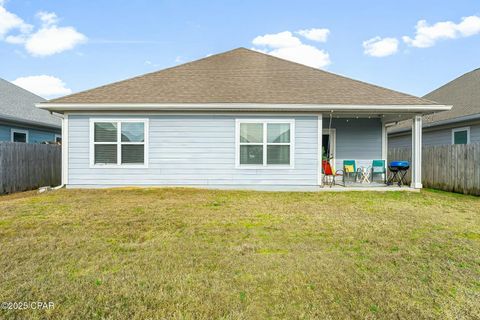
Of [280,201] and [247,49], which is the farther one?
[247,49]

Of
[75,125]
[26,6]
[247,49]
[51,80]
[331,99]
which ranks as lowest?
[75,125]

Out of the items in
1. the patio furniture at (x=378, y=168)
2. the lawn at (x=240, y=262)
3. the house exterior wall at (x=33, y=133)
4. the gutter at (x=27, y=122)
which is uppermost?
the gutter at (x=27, y=122)

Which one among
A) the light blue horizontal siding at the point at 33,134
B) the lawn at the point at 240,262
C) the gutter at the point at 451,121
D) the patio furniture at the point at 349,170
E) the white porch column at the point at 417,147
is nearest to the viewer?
the lawn at the point at 240,262

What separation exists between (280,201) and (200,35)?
41.7ft

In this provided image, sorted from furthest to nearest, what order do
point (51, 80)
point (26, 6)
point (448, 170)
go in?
point (51, 80) → point (26, 6) → point (448, 170)

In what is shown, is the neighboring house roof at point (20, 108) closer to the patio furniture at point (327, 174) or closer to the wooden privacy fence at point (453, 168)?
the patio furniture at point (327, 174)

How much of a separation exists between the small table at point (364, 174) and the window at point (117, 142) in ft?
24.3

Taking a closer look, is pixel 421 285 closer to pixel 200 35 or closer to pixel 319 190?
pixel 319 190

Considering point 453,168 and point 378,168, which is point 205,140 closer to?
point 378,168

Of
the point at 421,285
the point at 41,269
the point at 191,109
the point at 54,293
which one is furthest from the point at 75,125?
the point at 421,285

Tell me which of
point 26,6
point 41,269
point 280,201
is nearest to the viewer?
point 41,269

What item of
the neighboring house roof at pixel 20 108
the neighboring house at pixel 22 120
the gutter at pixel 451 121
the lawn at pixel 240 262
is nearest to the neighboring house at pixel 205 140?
the gutter at pixel 451 121

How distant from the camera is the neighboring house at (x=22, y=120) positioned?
12.7m

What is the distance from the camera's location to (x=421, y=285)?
3035 millimetres
